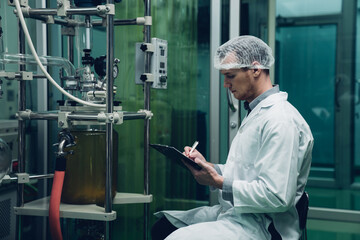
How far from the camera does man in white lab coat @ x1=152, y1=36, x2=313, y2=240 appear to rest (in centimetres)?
140

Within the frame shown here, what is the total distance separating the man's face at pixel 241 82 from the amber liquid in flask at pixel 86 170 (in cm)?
60

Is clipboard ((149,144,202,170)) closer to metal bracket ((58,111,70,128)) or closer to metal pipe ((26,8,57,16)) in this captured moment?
metal bracket ((58,111,70,128))

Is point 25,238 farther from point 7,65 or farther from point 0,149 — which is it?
point 0,149

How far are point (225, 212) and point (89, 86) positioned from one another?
79cm

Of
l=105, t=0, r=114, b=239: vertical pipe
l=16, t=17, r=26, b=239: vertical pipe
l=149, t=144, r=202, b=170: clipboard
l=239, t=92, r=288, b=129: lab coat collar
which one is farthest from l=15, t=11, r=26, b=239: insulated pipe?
l=239, t=92, r=288, b=129: lab coat collar

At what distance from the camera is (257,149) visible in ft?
4.96

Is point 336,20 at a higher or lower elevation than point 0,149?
higher

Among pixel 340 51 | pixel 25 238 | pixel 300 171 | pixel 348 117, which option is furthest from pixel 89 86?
pixel 348 117

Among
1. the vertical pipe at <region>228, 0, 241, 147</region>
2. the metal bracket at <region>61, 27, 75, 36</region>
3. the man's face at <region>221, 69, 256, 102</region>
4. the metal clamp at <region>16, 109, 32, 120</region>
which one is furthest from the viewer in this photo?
the vertical pipe at <region>228, 0, 241, 147</region>

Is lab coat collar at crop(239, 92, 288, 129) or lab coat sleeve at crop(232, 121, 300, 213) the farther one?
lab coat collar at crop(239, 92, 288, 129)

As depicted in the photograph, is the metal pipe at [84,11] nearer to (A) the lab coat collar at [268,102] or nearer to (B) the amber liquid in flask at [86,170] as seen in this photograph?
(B) the amber liquid in flask at [86,170]

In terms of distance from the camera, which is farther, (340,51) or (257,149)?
(340,51)

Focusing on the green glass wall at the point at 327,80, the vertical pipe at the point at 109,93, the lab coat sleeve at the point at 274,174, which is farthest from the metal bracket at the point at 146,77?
the green glass wall at the point at 327,80

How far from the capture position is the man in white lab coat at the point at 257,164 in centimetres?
140
